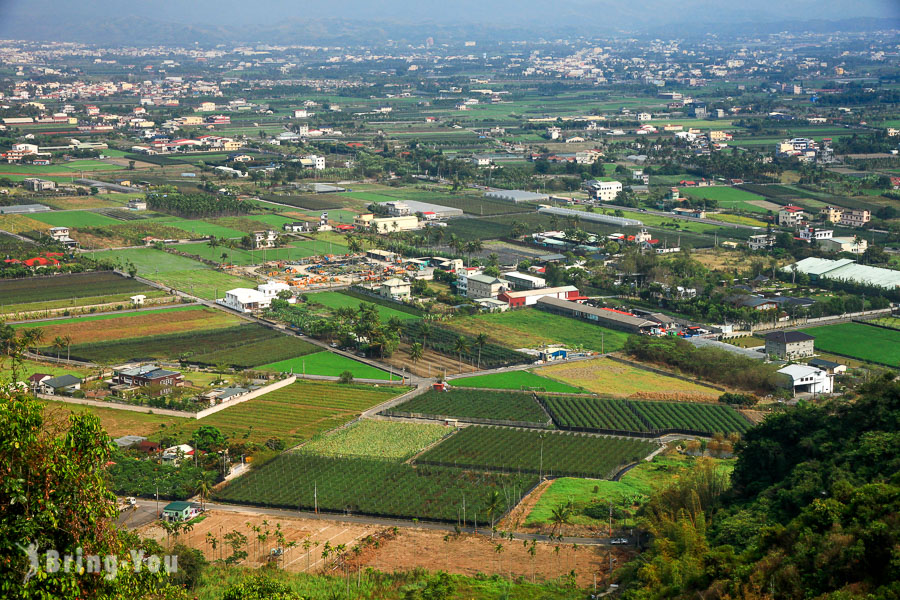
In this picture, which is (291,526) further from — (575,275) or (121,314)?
(575,275)

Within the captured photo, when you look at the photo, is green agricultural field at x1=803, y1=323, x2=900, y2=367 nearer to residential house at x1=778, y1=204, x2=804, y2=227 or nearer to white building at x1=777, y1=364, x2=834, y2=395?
white building at x1=777, y1=364, x2=834, y2=395

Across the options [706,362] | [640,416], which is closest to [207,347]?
[640,416]

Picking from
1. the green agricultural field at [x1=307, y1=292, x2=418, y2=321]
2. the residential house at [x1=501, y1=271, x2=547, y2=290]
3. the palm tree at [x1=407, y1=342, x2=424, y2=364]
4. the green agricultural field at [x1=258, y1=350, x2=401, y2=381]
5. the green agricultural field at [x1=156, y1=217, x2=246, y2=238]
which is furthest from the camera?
the green agricultural field at [x1=156, y1=217, x2=246, y2=238]

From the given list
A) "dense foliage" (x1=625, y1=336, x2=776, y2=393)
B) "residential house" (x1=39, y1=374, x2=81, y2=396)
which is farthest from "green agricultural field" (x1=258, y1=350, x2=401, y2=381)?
"dense foliage" (x1=625, y1=336, x2=776, y2=393)

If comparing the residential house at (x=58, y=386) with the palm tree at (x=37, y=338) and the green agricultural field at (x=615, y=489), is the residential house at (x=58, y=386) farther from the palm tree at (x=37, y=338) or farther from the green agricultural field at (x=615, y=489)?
the green agricultural field at (x=615, y=489)

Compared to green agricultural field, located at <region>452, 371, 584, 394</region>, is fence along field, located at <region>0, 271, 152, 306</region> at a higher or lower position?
higher

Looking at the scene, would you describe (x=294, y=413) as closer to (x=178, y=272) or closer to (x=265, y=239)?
(x=178, y=272)

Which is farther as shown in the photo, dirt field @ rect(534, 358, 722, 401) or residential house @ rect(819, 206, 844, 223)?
residential house @ rect(819, 206, 844, 223)
